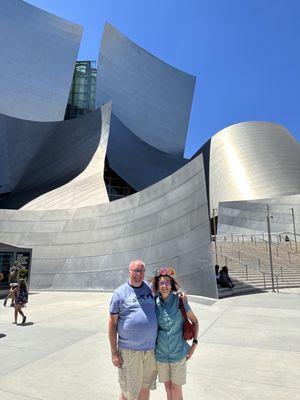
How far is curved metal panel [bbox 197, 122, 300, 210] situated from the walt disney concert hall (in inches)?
5.5

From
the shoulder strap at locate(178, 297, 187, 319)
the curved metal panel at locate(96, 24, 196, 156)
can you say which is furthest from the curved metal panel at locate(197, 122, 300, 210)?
the shoulder strap at locate(178, 297, 187, 319)

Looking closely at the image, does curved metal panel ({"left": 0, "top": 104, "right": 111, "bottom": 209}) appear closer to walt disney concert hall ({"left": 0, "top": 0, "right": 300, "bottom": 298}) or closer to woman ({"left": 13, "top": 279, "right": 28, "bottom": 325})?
walt disney concert hall ({"left": 0, "top": 0, "right": 300, "bottom": 298})

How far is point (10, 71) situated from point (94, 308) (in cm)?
4174

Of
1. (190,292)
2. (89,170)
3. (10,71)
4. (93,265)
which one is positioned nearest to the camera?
(190,292)

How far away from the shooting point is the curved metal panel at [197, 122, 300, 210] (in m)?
Answer: 34.8

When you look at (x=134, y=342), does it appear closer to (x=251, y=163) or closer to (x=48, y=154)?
(x=48, y=154)

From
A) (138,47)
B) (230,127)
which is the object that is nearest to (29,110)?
(138,47)

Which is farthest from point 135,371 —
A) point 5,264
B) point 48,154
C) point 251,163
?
point 251,163

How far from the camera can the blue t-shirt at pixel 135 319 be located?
8.09 feet

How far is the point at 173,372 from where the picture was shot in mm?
2469

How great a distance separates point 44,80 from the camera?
145ft

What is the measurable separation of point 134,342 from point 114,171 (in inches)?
1237

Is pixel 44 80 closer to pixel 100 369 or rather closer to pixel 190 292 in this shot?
pixel 190 292

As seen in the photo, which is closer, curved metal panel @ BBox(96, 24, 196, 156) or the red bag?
the red bag
